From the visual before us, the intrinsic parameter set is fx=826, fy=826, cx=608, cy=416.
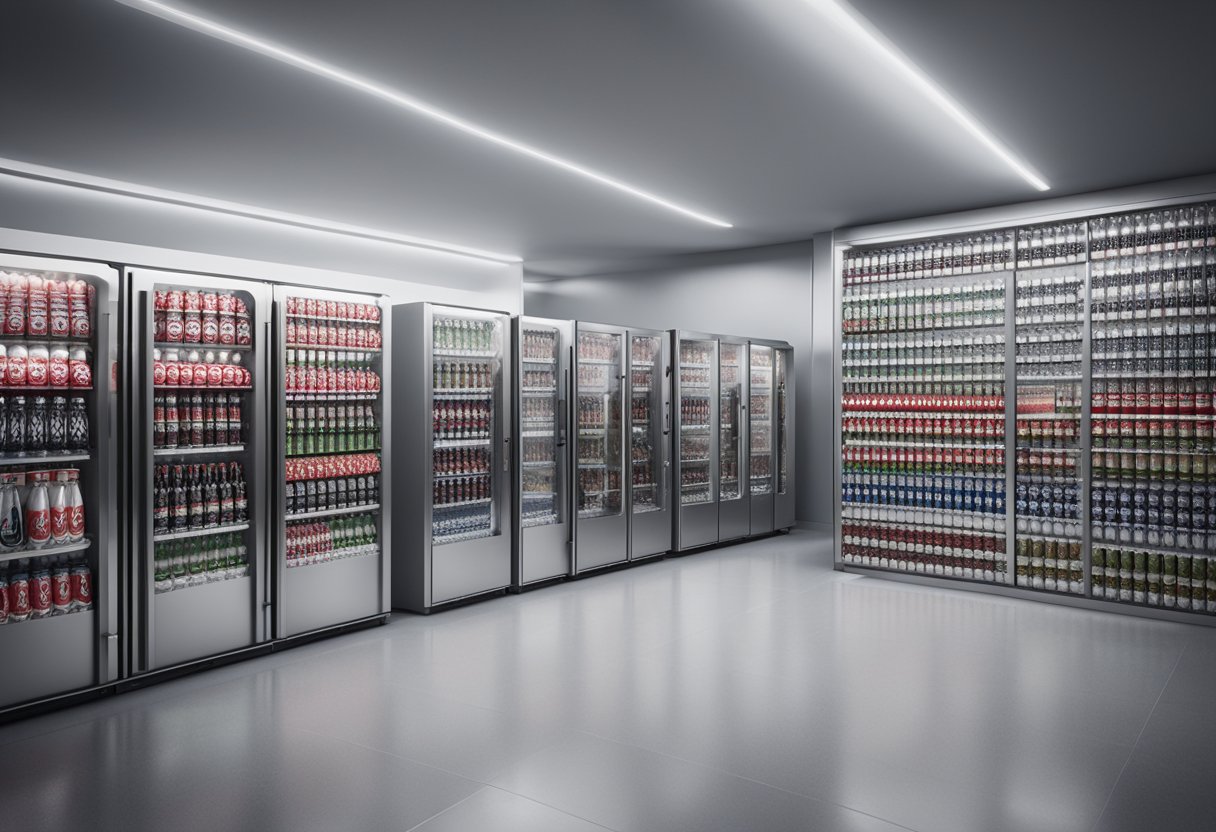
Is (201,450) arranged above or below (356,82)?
below

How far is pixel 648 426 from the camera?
28.5 feet

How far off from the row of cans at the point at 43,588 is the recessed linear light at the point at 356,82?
2925mm

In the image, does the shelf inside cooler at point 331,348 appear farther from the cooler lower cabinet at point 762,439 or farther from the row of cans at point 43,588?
the cooler lower cabinet at point 762,439

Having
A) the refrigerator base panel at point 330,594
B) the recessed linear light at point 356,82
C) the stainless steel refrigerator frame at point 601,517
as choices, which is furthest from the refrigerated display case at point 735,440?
the refrigerator base panel at point 330,594

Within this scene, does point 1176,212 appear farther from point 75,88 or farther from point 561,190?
point 75,88

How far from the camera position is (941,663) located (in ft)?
16.9

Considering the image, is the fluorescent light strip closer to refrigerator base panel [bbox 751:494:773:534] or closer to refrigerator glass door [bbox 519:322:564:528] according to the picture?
refrigerator glass door [bbox 519:322:564:528]

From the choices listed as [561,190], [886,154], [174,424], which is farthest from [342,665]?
[886,154]

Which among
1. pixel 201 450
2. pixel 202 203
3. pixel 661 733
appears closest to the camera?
pixel 661 733

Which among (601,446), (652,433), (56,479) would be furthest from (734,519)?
(56,479)

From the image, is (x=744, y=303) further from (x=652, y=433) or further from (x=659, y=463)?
(x=659, y=463)

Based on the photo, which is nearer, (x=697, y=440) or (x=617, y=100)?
(x=617, y=100)

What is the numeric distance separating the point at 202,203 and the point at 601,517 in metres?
4.62

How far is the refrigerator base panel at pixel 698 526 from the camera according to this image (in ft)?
28.9
